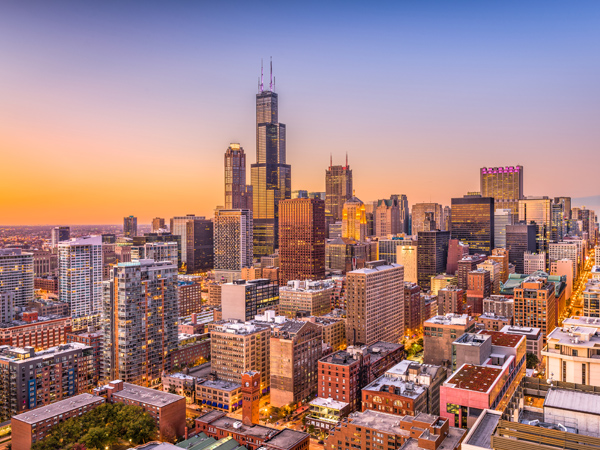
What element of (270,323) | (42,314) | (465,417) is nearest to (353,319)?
(270,323)

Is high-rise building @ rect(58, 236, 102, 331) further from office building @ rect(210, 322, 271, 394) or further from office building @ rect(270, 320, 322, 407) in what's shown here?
office building @ rect(270, 320, 322, 407)

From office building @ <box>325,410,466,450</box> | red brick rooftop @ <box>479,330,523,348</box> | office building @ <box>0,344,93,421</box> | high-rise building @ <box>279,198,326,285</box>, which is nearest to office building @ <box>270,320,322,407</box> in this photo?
office building @ <box>325,410,466,450</box>

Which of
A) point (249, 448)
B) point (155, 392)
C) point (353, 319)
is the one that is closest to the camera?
point (249, 448)

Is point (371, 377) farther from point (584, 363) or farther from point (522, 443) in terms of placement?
point (522, 443)

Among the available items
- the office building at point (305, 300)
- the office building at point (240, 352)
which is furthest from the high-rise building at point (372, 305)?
the office building at point (240, 352)

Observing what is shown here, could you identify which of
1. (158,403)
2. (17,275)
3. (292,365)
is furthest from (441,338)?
(17,275)

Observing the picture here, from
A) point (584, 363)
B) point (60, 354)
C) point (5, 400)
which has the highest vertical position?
point (584, 363)

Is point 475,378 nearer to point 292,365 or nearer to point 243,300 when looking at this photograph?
point 292,365
